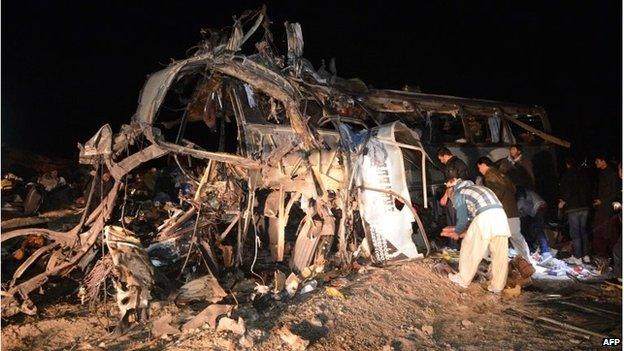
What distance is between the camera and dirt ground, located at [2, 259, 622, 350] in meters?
4.00

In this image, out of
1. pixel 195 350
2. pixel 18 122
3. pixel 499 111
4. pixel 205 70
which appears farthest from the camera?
pixel 18 122

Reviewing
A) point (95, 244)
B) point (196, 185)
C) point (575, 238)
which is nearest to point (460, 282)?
point (575, 238)

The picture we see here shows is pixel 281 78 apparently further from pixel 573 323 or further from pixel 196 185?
pixel 573 323

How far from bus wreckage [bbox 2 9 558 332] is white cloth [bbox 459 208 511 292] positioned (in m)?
0.79

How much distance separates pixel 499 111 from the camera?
848 centimetres

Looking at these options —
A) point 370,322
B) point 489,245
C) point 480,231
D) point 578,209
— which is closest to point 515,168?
point 578,209

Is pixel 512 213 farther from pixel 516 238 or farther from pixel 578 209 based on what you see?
pixel 578 209

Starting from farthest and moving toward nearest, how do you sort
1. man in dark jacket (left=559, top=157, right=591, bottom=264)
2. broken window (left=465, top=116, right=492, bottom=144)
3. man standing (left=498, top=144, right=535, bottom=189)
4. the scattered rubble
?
1. broken window (left=465, top=116, right=492, bottom=144)
2. man standing (left=498, top=144, right=535, bottom=189)
3. man in dark jacket (left=559, top=157, right=591, bottom=264)
4. the scattered rubble

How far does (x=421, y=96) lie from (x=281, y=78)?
3287 millimetres

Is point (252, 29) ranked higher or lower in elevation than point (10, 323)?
higher

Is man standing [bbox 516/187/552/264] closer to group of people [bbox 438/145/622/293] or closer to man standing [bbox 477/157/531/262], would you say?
group of people [bbox 438/145/622/293]

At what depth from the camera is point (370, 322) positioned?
449 cm

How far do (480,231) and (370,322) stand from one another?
1907 millimetres

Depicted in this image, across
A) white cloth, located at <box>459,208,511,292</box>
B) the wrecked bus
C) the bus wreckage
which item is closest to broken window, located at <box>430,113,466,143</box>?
the wrecked bus
